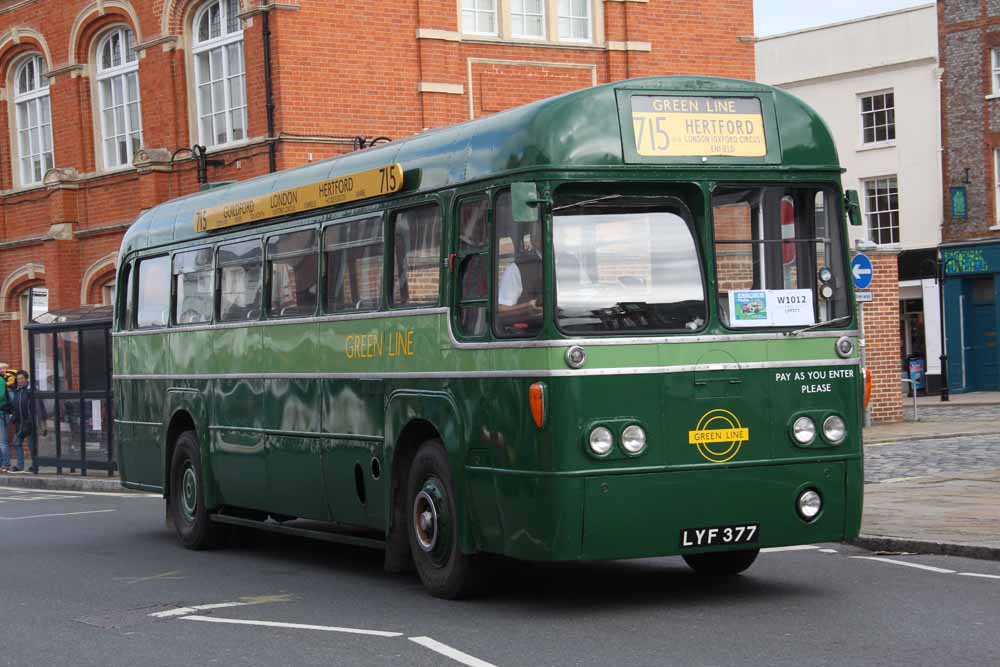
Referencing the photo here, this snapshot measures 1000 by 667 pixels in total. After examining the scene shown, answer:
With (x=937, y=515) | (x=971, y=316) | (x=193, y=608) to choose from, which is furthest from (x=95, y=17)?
(x=971, y=316)

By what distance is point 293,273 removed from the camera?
12.8 m

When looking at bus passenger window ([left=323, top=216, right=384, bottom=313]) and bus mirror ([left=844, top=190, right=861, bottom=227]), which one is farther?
bus passenger window ([left=323, top=216, right=384, bottom=313])

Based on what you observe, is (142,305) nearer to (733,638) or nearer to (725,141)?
(725,141)

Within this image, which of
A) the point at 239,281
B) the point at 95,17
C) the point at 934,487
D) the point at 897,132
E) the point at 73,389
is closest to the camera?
the point at 239,281

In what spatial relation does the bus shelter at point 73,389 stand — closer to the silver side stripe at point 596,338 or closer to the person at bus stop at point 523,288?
the silver side stripe at point 596,338

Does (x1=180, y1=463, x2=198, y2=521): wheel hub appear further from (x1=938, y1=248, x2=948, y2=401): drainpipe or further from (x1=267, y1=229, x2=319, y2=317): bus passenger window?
(x1=938, y1=248, x2=948, y2=401): drainpipe

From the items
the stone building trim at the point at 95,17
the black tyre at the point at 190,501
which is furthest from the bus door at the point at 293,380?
the stone building trim at the point at 95,17

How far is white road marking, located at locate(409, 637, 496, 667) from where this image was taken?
321 inches

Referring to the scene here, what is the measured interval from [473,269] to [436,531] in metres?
1.70

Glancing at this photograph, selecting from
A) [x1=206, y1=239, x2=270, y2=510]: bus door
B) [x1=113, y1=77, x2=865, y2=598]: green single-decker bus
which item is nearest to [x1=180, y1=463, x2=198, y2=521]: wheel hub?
[x1=206, y1=239, x2=270, y2=510]: bus door

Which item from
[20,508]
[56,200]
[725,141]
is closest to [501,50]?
[56,200]

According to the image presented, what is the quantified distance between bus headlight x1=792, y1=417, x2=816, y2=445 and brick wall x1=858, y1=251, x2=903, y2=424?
1704 centimetres

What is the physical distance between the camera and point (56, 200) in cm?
3150

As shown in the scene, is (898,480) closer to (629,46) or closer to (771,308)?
(771,308)
